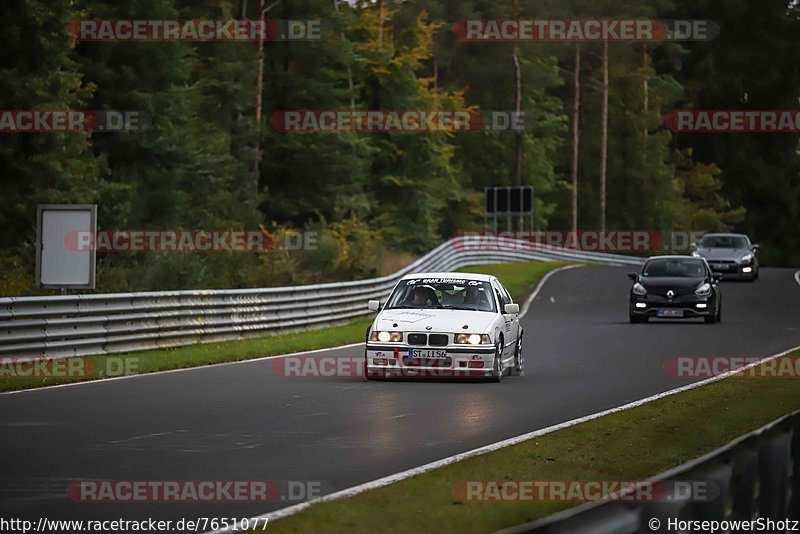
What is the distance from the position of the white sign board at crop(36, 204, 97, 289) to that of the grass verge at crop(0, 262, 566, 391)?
61.5 inches

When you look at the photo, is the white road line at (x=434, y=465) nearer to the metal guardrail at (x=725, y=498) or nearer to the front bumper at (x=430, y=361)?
the front bumper at (x=430, y=361)

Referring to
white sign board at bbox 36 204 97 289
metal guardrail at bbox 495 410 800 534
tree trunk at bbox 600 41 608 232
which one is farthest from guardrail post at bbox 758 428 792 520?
tree trunk at bbox 600 41 608 232

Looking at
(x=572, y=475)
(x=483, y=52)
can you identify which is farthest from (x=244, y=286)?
(x=483, y=52)

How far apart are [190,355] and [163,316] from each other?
157 cm

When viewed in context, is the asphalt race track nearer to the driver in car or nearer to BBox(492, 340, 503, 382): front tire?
BBox(492, 340, 503, 382): front tire

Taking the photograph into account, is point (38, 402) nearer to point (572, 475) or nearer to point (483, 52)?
point (572, 475)

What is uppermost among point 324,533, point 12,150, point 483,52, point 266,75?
point 483,52

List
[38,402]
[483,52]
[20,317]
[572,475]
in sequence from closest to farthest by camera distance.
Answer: [572,475]
[38,402]
[20,317]
[483,52]

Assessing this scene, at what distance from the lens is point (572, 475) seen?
10352 mm

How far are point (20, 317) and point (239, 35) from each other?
36385 millimetres

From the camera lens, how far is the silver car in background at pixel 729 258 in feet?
163

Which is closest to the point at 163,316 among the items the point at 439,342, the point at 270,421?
the point at 439,342

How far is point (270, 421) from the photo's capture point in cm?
1403

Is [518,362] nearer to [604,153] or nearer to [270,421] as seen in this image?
[270,421]
